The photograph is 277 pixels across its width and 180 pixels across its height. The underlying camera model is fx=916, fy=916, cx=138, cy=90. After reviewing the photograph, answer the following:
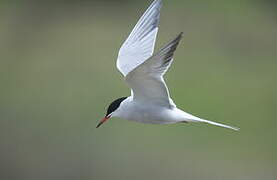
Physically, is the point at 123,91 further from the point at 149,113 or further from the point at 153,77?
the point at 153,77

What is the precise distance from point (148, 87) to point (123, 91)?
341 cm

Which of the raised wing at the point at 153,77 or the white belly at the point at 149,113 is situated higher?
the raised wing at the point at 153,77

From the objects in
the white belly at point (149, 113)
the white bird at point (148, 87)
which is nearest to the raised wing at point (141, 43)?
the white bird at point (148, 87)

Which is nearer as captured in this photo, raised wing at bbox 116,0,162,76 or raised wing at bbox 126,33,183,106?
raised wing at bbox 126,33,183,106

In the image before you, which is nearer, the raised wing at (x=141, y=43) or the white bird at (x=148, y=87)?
the white bird at (x=148, y=87)

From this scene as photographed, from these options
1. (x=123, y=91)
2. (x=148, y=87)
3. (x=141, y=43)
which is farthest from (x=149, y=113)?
(x=123, y=91)

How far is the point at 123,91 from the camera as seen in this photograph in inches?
262

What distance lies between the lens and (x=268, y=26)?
8109 millimetres

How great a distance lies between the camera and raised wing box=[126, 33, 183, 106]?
3.02m

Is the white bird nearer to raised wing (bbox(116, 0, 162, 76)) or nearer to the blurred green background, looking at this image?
raised wing (bbox(116, 0, 162, 76))

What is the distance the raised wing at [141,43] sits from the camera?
12.0 feet

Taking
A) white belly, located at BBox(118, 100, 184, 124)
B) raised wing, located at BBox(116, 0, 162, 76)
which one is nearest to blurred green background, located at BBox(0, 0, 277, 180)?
raised wing, located at BBox(116, 0, 162, 76)

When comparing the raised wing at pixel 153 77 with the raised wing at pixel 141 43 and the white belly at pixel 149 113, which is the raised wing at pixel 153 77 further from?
the raised wing at pixel 141 43

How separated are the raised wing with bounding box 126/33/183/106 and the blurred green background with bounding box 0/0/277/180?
2337 mm
